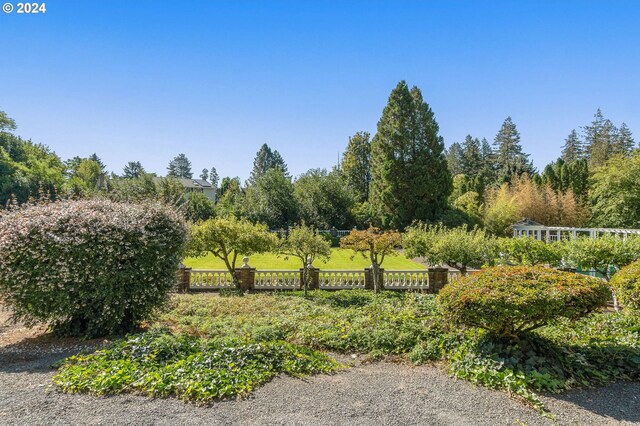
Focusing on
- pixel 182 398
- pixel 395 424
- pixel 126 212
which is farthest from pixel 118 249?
pixel 395 424

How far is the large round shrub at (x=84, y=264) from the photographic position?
5.45 meters

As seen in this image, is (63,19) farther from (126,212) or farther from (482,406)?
(482,406)

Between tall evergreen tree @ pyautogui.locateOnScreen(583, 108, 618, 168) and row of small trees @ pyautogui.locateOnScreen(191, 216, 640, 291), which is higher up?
tall evergreen tree @ pyautogui.locateOnScreen(583, 108, 618, 168)

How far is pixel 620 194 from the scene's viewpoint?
68.0 feet

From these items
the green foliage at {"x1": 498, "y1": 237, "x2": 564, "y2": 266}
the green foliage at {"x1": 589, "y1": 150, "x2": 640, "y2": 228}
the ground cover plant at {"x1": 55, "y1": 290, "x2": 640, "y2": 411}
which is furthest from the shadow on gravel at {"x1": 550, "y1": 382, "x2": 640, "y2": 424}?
the green foliage at {"x1": 589, "y1": 150, "x2": 640, "y2": 228}

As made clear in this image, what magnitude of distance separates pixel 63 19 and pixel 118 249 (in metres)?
5.21

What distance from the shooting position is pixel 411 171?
25859mm

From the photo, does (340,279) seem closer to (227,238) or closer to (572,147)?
(227,238)

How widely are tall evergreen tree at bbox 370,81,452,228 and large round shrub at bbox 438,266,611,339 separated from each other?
21.3 metres

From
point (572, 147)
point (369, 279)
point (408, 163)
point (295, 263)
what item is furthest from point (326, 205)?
point (572, 147)

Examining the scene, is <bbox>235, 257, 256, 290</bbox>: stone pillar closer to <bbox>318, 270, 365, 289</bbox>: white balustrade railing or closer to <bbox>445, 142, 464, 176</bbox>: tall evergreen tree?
<bbox>318, 270, 365, 289</bbox>: white balustrade railing

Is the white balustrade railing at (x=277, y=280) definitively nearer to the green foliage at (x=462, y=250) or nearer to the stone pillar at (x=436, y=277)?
the stone pillar at (x=436, y=277)

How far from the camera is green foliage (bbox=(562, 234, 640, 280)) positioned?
9016mm

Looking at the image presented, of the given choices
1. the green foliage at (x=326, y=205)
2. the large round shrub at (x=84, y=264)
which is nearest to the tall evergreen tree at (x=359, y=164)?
the green foliage at (x=326, y=205)
